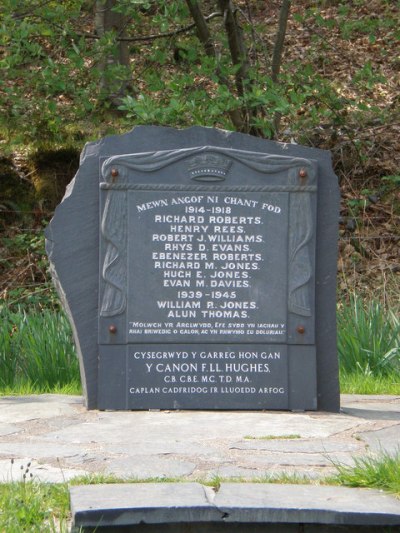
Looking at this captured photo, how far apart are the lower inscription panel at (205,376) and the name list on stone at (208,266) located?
0.26ft

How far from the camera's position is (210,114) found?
8.36 metres

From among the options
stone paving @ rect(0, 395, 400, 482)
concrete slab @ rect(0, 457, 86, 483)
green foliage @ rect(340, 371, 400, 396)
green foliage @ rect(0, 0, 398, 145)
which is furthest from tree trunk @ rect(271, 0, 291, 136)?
concrete slab @ rect(0, 457, 86, 483)

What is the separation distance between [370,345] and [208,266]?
5.76 feet

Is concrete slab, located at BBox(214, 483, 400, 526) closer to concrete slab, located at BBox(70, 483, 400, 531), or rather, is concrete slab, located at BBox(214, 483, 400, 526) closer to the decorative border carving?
concrete slab, located at BBox(70, 483, 400, 531)

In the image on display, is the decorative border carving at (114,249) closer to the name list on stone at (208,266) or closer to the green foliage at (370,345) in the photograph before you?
the name list on stone at (208,266)

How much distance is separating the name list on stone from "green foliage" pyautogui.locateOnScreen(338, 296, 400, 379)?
1.40 meters

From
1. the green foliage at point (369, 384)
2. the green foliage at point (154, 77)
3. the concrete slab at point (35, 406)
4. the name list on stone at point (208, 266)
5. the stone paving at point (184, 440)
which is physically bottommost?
the stone paving at point (184, 440)

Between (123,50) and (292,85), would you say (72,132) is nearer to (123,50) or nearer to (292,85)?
(123,50)

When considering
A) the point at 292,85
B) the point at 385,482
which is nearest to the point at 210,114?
the point at 292,85

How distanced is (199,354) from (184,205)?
768mm

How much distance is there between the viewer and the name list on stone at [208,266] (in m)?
5.09

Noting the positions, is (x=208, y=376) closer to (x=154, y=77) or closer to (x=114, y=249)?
(x=114, y=249)

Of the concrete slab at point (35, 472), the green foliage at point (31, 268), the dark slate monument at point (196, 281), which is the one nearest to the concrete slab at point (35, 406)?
the dark slate monument at point (196, 281)

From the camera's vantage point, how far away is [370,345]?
642 centimetres
